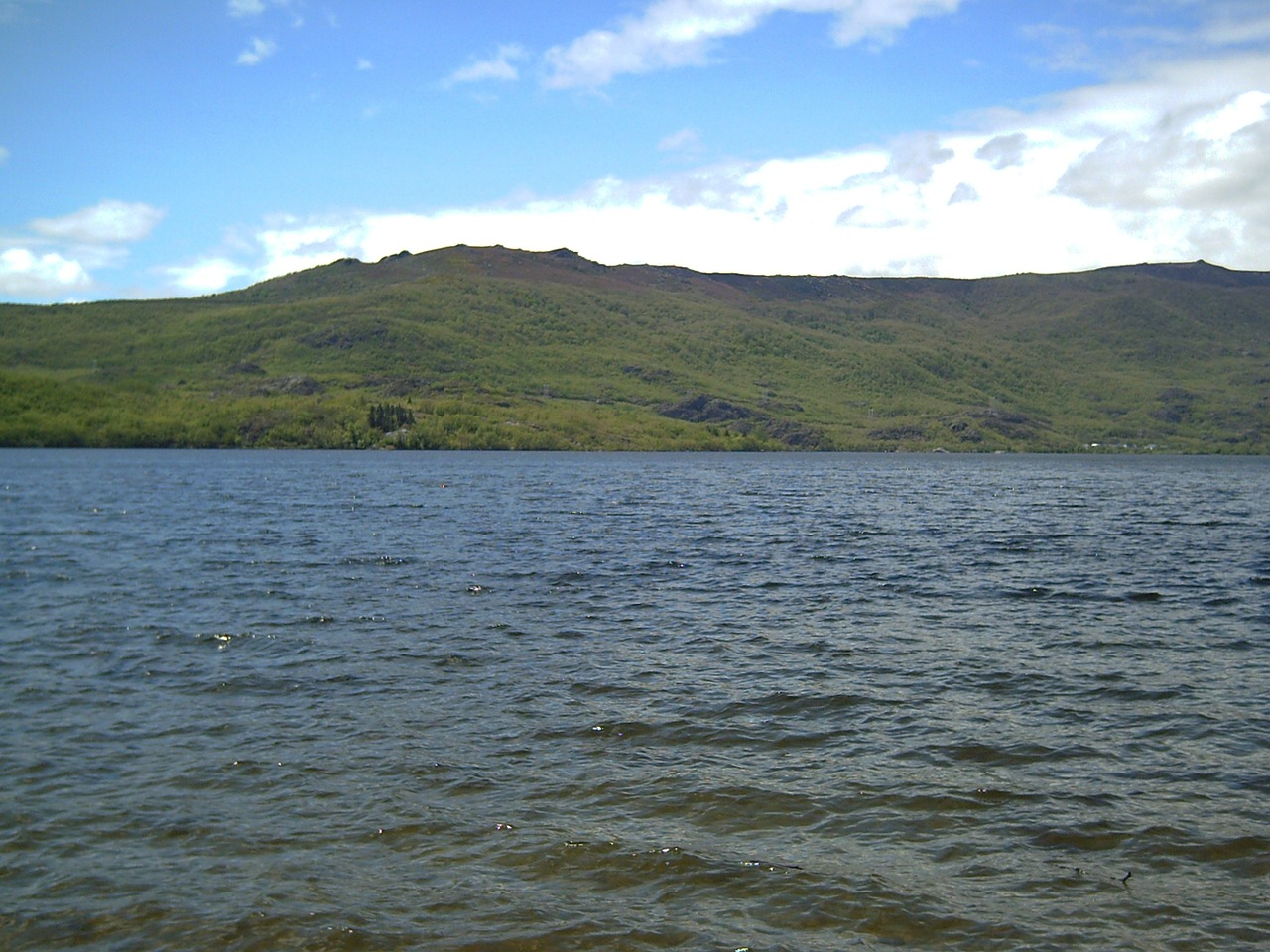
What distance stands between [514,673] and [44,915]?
1197 centimetres

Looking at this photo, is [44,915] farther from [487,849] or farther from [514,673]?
[514,673]

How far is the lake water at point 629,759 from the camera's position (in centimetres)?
1141

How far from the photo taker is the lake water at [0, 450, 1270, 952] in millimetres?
11406

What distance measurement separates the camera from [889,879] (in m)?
12.2

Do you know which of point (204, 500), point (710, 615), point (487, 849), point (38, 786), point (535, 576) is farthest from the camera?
point (204, 500)

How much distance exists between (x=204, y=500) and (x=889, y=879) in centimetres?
7867

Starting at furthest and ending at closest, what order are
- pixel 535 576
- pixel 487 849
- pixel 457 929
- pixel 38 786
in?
pixel 535 576 → pixel 38 786 → pixel 487 849 → pixel 457 929

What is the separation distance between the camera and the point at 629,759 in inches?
658

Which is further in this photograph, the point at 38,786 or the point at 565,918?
the point at 38,786

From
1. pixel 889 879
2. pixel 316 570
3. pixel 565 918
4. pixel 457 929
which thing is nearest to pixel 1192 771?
pixel 889 879

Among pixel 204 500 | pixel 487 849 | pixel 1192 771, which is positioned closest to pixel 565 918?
pixel 487 849

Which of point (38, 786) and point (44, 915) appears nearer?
point (44, 915)

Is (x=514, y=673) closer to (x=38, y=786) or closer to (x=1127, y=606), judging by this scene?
(x=38, y=786)

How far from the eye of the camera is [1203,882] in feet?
39.9
